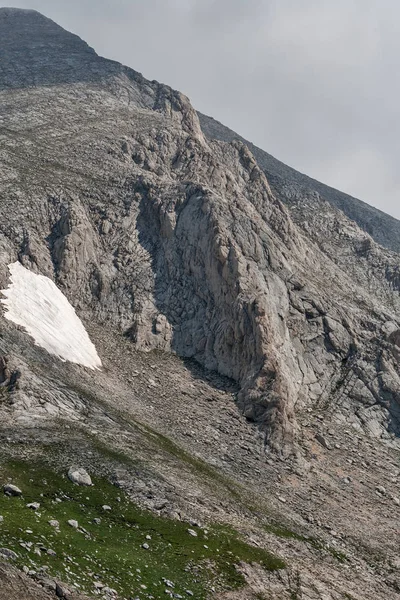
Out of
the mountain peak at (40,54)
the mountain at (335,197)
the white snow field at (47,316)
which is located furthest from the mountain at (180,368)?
the mountain at (335,197)

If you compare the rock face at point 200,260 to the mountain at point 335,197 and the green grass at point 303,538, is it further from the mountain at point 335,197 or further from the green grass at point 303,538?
the mountain at point 335,197

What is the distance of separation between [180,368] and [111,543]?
34.3 meters

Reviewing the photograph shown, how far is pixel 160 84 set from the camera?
406 feet

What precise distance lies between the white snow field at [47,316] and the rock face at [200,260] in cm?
Result: 227

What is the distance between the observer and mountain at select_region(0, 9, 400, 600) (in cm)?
3105

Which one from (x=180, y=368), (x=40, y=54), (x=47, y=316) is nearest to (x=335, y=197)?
(x=40, y=54)

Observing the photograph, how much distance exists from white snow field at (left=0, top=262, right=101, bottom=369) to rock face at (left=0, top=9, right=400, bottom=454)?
2.27m

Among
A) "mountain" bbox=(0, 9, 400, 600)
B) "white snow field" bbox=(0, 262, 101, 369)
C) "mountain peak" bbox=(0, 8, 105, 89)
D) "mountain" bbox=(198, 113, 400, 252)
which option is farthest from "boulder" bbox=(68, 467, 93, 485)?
"mountain peak" bbox=(0, 8, 105, 89)

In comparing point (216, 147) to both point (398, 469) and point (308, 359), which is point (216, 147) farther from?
point (398, 469)

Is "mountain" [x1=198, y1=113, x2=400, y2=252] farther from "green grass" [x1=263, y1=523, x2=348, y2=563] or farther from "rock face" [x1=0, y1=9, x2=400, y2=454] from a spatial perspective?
"green grass" [x1=263, y1=523, x2=348, y2=563]

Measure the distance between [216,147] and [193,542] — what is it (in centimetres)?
8697

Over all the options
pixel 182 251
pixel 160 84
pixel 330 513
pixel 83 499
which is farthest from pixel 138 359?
pixel 160 84

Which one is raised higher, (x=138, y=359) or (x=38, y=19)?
(x=38, y=19)

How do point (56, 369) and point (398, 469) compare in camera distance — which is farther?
point (398, 469)
